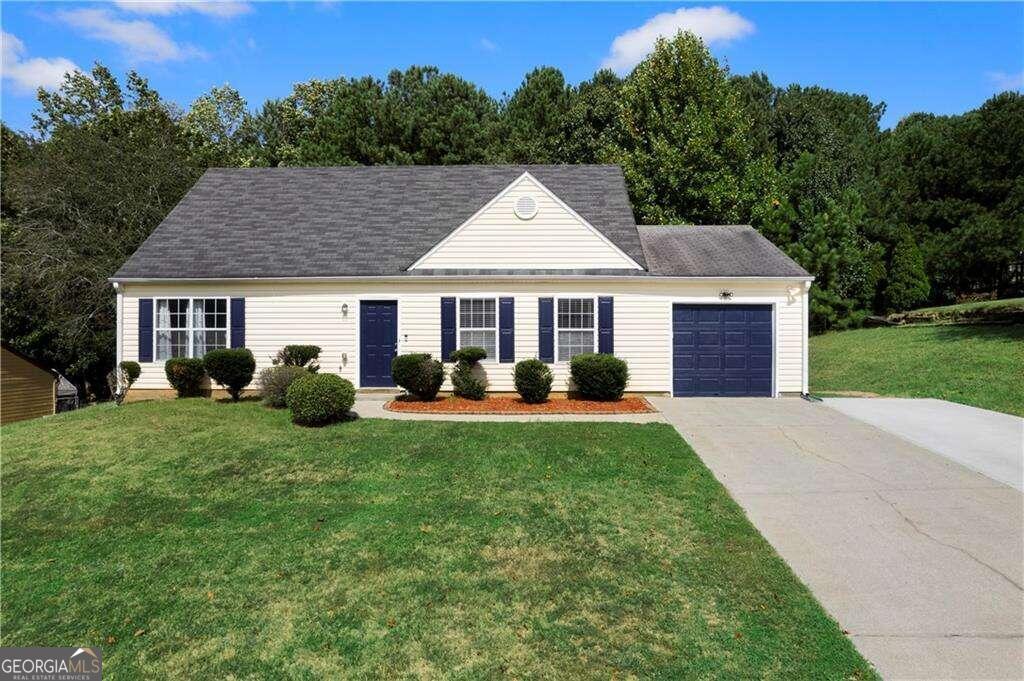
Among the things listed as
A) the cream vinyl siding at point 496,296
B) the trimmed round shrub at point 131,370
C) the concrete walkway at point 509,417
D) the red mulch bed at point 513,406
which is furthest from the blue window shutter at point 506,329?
the trimmed round shrub at point 131,370

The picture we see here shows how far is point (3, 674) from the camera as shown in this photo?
5301mm

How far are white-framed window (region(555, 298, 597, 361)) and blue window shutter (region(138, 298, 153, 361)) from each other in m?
10.4

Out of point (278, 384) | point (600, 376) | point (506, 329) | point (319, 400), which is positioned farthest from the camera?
point (506, 329)

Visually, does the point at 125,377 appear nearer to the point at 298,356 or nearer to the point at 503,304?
the point at 298,356

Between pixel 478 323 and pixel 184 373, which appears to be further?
pixel 478 323

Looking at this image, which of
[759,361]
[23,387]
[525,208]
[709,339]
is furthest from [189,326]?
[23,387]

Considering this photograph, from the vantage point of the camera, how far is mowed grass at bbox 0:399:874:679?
4.95m

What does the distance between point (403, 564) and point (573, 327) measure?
10.1 m

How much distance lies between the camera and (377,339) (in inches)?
635

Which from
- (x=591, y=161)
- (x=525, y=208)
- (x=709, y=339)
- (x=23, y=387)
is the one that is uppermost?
(x=591, y=161)

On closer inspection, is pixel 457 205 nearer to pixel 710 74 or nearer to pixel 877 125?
pixel 710 74

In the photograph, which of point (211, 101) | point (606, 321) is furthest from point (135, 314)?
point (211, 101)

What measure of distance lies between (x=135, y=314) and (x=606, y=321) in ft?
39.7

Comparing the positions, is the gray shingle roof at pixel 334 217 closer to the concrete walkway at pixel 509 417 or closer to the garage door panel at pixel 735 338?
the garage door panel at pixel 735 338
